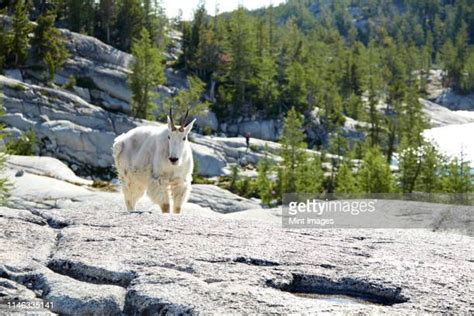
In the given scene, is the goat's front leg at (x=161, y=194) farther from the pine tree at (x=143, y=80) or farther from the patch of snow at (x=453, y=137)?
the patch of snow at (x=453, y=137)

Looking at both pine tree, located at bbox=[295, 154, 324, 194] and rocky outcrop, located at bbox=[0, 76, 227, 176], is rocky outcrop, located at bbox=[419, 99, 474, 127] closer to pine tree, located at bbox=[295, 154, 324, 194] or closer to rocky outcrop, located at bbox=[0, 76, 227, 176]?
pine tree, located at bbox=[295, 154, 324, 194]

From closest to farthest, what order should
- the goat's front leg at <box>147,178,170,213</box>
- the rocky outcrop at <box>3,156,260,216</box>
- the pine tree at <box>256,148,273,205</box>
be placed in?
1. the goat's front leg at <box>147,178,170,213</box>
2. the rocky outcrop at <box>3,156,260,216</box>
3. the pine tree at <box>256,148,273,205</box>

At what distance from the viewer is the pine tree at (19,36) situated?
64562 millimetres

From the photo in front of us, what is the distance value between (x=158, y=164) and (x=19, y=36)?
5917cm

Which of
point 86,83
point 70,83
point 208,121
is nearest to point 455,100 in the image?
point 208,121

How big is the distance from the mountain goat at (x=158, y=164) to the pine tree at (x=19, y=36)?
189 feet

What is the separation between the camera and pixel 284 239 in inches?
251

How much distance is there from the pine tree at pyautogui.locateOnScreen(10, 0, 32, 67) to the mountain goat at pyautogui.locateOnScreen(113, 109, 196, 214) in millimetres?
57607

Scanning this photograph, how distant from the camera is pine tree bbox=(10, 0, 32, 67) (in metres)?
64.6

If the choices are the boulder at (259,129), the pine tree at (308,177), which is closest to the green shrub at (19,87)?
the pine tree at (308,177)

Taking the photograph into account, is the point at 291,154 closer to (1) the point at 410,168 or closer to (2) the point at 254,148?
(1) the point at 410,168

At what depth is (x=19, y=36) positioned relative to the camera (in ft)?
212

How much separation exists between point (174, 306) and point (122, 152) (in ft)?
29.0

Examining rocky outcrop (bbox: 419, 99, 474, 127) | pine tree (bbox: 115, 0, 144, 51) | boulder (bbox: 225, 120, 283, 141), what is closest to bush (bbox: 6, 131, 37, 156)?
boulder (bbox: 225, 120, 283, 141)
